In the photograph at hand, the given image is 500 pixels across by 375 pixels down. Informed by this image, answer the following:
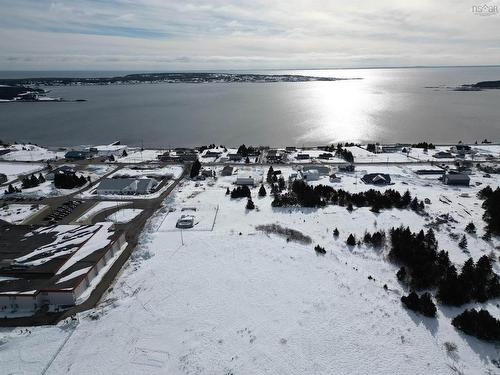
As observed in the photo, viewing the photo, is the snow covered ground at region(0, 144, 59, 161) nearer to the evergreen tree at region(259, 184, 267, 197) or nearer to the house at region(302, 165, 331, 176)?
the evergreen tree at region(259, 184, 267, 197)

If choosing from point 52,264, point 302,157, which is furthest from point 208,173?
point 52,264

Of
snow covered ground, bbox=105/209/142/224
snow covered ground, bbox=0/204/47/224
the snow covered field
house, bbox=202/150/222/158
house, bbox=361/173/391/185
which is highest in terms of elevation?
house, bbox=202/150/222/158

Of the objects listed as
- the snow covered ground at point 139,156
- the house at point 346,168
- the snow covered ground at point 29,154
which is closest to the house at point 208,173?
the snow covered ground at point 139,156

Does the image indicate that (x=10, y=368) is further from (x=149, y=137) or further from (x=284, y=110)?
(x=284, y=110)

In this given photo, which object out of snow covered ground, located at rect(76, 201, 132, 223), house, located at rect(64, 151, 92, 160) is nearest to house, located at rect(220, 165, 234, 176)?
snow covered ground, located at rect(76, 201, 132, 223)

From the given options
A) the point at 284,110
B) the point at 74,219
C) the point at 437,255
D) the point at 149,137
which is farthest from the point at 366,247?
the point at 284,110

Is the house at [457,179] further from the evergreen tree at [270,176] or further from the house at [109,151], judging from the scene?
the house at [109,151]
